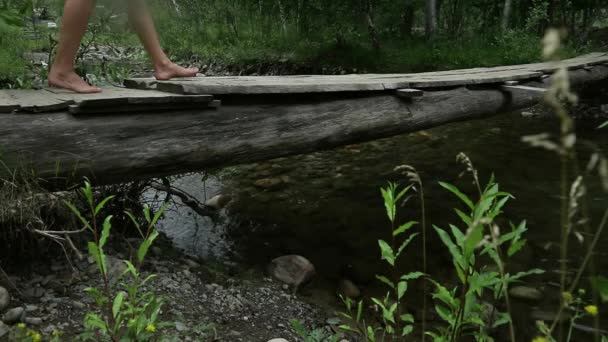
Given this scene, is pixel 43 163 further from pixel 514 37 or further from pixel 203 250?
pixel 514 37

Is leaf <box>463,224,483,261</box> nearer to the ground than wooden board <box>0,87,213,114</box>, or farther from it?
nearer to the ground

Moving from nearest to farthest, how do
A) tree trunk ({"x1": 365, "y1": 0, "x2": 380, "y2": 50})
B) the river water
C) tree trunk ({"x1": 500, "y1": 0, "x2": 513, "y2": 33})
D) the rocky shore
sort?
the rocky shore
the river water
tree trunk ({"x1": 365, "y1": 0, "x2": 380, "y2": 50})
tree trunk ({"x1": 500, "y1": 0, "x2": 513, "y2": 33})

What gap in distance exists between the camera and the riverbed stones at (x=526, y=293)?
3365 mm

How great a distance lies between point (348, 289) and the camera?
345cm

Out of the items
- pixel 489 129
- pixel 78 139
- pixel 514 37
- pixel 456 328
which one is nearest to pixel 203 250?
pixel 78 139

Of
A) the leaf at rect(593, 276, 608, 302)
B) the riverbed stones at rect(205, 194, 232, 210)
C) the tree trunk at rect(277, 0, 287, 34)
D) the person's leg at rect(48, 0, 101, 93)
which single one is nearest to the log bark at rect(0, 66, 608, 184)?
the person's leg at rect(48, 0, 101, 93)

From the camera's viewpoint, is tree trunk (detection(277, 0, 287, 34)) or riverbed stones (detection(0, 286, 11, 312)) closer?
riverbed stones (detection(0, 286, 11, 312))

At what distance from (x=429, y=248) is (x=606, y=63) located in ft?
21.7

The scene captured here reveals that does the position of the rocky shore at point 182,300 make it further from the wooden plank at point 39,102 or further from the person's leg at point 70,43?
the person's leg at point 70,43

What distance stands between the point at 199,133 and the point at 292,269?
1212 mm

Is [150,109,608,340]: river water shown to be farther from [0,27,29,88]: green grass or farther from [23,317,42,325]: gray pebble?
[0,27,29,88]: green grass

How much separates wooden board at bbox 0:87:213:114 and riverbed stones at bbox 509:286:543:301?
7.87ft

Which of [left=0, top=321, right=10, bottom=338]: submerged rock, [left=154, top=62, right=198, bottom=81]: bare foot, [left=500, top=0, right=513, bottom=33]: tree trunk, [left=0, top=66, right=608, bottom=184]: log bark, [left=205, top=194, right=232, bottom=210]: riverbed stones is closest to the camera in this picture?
[left=0, top=321, right=10, bottom=338]: submerged rock

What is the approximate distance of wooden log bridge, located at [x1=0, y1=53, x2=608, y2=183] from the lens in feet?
8.17
